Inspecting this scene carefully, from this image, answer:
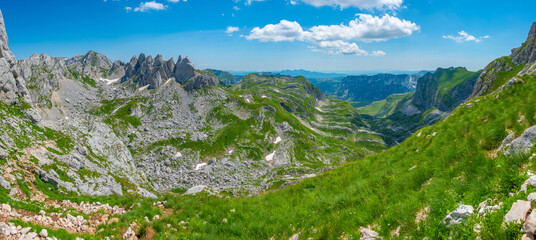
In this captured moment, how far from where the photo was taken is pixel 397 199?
1073 centimetres

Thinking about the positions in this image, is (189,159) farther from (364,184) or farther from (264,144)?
(364,184)

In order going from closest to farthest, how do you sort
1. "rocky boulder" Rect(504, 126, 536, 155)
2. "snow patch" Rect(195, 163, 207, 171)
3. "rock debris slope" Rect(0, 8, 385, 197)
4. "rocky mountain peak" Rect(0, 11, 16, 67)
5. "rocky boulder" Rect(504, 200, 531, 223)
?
1. "rocky boulder" Rect(504, 200, 531, 223)
2. "rocky boulder" Rect(504, 126, 536, 155)
3. "rock debris slope" Rect(0, 8, 385, 197)
4. "rocky mountain peak" Rect(0, 11, 16, 67)
5. "snow patch" Rect(195, 163, 207, 171)

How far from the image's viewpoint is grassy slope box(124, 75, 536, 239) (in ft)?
23.6

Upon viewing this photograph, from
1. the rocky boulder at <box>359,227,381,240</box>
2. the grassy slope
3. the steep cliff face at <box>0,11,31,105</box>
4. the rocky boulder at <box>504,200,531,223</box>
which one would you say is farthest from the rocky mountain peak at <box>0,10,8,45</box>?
the rocky boulder at <box>504,200,531,223</box>

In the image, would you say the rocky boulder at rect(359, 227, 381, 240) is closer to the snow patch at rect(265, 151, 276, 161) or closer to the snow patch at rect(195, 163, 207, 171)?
the snow patch at rect(195, 163, 207, 171)

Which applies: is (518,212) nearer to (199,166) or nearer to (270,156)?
(199,166)

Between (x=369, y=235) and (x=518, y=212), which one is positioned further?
(x=369, y=235)

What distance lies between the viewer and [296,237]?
429 inches

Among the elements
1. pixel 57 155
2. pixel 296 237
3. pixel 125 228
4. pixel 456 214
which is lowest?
pixel 57 155

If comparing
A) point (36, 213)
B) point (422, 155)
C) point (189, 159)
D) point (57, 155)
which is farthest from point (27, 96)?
point (422, 155)

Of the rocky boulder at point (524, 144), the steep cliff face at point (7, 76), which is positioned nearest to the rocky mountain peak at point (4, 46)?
the steep cliff face at point (7, 76)

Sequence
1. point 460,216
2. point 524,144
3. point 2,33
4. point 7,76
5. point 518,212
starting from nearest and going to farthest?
point 518,212 → point 460,216 → point 524,144 → point 2,33 → point 7,76

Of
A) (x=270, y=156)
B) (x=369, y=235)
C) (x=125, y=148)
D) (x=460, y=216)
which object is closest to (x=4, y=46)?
(x=125, y=148)

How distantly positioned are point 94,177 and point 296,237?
3363 inches
